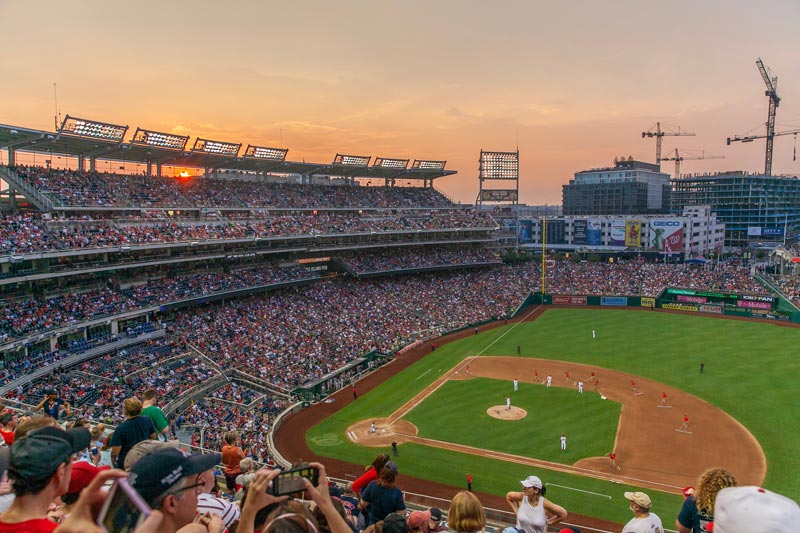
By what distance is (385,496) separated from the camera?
691cm

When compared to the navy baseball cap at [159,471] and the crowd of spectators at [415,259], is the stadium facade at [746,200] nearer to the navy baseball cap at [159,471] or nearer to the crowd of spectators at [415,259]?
the crowd of spectators at [415,259]

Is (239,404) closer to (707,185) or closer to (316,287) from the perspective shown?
(316,287)

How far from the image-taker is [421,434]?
94.1 feet

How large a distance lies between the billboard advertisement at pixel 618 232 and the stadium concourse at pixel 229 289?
45.4 ft

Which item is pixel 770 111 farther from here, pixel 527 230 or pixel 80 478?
pixel 80 478

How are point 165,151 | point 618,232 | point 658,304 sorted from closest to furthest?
1. point 165,151
2. point 658,304
3. point 618,232

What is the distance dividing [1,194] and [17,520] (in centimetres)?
4327

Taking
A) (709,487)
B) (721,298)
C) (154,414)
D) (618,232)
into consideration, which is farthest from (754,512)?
(618,232)

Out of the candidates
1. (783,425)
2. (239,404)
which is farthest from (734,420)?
(239,404)

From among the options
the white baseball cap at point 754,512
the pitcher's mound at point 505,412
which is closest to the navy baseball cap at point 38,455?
the white baseball cap at point 754,512

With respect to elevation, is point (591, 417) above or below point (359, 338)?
below

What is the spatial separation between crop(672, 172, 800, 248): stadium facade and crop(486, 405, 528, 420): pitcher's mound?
99526mm

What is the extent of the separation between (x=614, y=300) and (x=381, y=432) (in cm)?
4116

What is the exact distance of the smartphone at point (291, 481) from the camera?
3986mm
